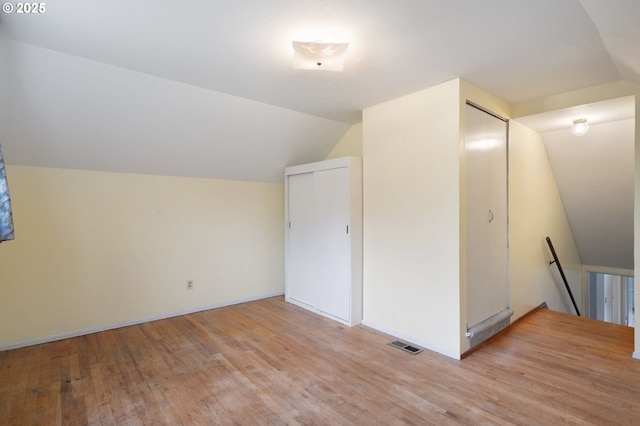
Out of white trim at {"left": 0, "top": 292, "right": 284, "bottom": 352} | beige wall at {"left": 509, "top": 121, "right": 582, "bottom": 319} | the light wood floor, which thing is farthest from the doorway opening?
white trim at {"left": 0, "top": 292, "right": 284, "bottom": 352}

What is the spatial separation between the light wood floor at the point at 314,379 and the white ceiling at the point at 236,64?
1.93 metres

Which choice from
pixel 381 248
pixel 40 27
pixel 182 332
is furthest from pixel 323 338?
pixel 40 27

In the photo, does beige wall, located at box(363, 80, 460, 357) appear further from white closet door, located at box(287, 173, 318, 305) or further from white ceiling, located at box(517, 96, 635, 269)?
white ceiling, located at box(517, 96, 635, 269)

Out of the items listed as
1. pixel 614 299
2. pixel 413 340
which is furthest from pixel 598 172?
pixel 614 299

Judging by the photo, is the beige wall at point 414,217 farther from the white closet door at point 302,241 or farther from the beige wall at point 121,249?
the beige wall at point 121,249

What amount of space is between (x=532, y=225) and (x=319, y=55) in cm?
331

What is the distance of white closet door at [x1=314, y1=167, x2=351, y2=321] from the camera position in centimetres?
342

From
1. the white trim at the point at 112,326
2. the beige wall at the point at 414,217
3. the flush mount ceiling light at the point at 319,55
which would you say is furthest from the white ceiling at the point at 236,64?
the white trim at the point at 112,326

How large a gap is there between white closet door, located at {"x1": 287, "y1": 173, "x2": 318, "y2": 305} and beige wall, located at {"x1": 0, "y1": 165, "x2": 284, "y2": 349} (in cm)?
50

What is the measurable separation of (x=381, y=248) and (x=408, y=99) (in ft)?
4.93

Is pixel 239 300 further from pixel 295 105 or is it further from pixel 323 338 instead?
pixel 295 105

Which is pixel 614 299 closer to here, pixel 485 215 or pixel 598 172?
pixel 598 172

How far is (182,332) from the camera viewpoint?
10.6ft

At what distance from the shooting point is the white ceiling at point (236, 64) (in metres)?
1.73
